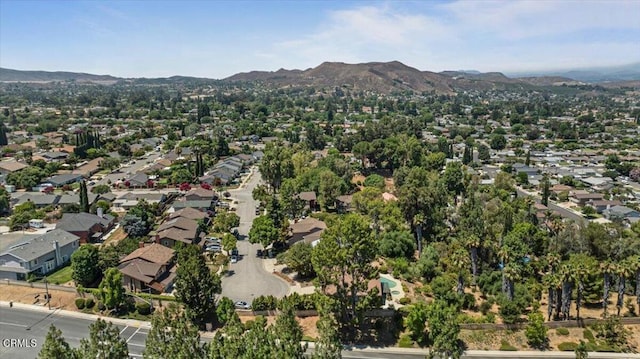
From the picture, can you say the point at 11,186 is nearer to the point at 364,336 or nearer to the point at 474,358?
the point at 364,336

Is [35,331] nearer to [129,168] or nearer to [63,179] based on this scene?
[63,179]

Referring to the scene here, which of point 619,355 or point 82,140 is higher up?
point 82,140

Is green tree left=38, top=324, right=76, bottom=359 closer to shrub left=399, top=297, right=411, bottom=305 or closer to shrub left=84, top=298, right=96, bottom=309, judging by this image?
shrub left=84, top=298, right=96, bottom=309

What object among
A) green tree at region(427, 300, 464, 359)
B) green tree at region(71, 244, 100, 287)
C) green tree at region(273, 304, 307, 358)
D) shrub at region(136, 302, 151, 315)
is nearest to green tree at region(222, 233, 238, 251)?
shrub at region(136, 302, 151, 315)

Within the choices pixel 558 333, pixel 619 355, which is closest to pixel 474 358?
pixel 558 333

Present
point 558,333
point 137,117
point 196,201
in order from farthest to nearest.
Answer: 1. point 137,117
2. point 196,201
3. point 558,333

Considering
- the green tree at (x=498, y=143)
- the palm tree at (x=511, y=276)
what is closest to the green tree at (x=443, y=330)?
the palm tree at (x=511, y=276)
